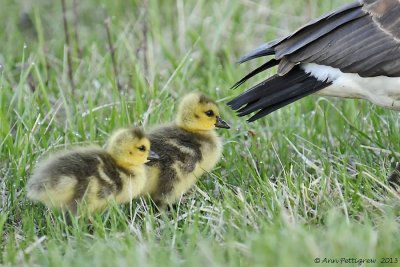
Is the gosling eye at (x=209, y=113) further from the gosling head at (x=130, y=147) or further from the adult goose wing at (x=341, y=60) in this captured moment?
the gosling head at (x=130, y=147)

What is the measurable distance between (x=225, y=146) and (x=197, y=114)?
21.1 inches

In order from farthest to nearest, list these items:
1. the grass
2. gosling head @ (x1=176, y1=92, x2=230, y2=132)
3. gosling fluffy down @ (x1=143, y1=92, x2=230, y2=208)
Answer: gosling head @ (x1=176, y1=92, x2=230, y2=132)
gosling fluffy down @ (x1=143, y1=92, x2=230, y2=208)
the grass

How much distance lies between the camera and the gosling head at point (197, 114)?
14.3 feet

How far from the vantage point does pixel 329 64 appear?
13.8 feet

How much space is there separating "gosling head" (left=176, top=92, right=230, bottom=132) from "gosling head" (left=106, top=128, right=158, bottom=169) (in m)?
0.36

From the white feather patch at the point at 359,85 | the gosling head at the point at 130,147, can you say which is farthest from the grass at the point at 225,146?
the white feather patch at the point at 359,85

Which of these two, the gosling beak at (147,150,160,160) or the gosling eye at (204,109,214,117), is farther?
the gosling eye at (204,109,214,117)

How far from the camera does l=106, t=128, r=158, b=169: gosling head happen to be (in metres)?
4.03

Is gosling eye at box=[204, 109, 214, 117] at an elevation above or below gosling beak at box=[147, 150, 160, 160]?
above

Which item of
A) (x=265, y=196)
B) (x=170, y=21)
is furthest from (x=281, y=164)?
(x=170, y=21)

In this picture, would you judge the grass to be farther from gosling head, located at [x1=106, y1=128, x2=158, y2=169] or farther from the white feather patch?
the white feather patch

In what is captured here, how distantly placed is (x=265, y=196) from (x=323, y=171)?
1.51 feet

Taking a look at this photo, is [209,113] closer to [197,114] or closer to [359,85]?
[197,114]

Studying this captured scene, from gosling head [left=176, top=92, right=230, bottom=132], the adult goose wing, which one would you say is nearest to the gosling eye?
gosling head [left=176, top=92, right=230, bottom=132]
